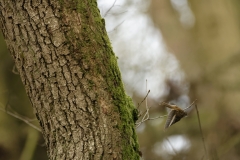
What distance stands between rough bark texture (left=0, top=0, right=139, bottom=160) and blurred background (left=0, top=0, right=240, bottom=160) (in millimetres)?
1092

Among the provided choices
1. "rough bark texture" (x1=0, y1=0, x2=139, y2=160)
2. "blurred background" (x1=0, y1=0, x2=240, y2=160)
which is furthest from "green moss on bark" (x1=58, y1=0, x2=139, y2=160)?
"blurred background" (x1=0, y1=0, x2=240, y2=160)

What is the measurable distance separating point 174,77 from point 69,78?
3.89m

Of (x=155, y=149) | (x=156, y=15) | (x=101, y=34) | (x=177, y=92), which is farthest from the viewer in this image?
(x=156, y=15)

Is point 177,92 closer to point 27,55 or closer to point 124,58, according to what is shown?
point 124,58

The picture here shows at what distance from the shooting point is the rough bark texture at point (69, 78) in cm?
200

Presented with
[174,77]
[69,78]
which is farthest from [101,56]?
[174,77]

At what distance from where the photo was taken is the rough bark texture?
2004 millimetres

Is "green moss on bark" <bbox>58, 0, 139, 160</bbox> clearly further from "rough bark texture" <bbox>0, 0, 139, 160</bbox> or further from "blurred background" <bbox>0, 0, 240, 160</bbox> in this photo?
"blurred background" <bbox>0, 0, 240, 160</bbox>

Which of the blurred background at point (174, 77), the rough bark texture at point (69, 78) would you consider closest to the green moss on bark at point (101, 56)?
the rough bark texture at point (69, 78)

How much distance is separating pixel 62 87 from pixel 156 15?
5398 millimetres

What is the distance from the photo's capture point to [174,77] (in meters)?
5.77

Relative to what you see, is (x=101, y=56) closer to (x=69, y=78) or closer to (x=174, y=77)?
(x=69, y=78)

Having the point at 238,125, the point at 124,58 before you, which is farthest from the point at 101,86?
the point at 124,58

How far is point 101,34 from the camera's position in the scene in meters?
2.13
